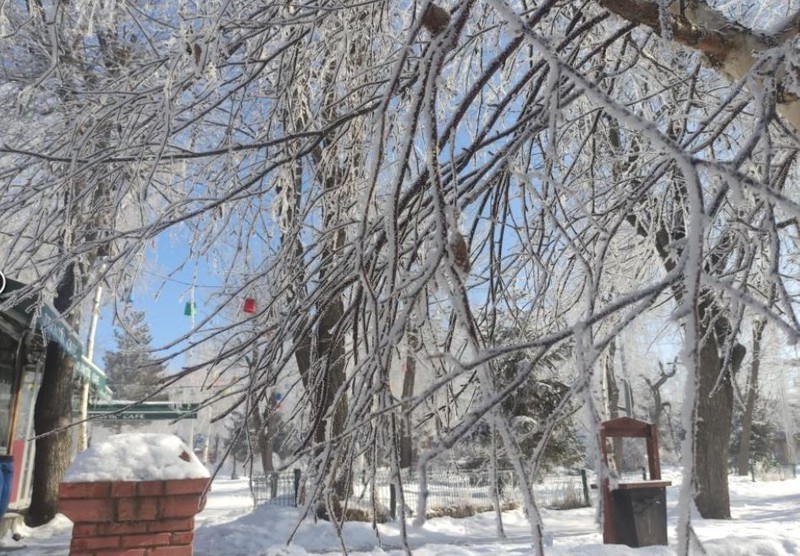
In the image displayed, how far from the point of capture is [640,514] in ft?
23.3

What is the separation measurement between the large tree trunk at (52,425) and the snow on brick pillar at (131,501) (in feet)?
27.1

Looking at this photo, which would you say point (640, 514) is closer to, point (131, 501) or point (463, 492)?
A: point (131, 501)

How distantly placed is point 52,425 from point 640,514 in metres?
8.77

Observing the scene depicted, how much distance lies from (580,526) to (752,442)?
83.0 feet

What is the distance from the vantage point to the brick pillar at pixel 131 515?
103 inches

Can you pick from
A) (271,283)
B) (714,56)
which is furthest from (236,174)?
(714,56)

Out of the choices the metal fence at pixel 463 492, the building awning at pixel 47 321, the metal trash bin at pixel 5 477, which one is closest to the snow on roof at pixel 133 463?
the building awning at pixel 47 321

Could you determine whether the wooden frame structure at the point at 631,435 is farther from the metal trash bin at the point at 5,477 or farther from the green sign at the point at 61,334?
the metal trash bin at the point at 5,477

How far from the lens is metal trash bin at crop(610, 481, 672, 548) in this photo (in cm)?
692

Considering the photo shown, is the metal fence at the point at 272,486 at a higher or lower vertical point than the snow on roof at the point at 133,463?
lower

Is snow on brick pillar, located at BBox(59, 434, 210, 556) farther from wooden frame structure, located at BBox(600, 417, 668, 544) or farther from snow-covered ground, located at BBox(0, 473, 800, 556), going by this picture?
wooden frame structure, located at BBox(600, 417, 668, 544)

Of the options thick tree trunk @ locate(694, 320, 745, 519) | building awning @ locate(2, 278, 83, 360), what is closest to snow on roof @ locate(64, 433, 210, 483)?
building awning @ locate(2, 278, 83, 360)

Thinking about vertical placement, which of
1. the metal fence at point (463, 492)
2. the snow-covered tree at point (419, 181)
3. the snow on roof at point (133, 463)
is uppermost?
the snow-covered tree at point (419, 181)

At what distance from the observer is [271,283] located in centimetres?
256
